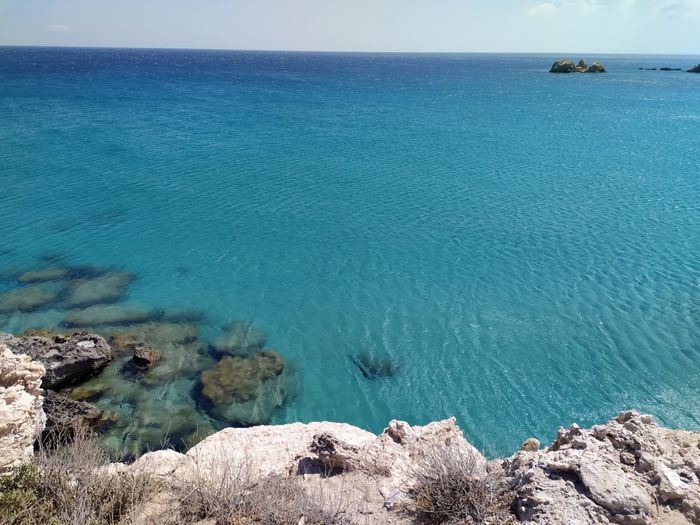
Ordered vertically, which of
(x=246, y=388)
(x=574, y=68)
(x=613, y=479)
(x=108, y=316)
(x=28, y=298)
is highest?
(x=574, y=68)

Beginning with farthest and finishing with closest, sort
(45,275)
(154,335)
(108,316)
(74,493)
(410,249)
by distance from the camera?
(410,249) < (45,275) < (108,316) < (154,335) < (74,493)

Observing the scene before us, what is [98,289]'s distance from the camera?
1927 centimetres

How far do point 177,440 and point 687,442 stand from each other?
37.4ft

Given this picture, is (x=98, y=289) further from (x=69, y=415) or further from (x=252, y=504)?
(x=252, y=504)

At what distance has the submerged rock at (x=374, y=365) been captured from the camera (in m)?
14.8

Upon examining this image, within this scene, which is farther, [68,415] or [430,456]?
→ [68,415]

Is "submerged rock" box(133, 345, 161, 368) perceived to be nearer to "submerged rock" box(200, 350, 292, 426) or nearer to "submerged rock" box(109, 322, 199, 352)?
"submerged rock" box(109, 322, 199, 352)

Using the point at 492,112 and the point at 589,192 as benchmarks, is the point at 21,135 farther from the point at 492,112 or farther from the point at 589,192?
the point at 492,112

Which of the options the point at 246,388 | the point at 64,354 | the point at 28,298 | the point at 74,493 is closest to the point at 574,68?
the point at 246,388

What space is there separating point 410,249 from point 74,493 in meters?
17.5

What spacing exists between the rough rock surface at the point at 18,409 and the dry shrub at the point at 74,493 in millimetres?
1313

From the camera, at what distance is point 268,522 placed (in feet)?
22.3

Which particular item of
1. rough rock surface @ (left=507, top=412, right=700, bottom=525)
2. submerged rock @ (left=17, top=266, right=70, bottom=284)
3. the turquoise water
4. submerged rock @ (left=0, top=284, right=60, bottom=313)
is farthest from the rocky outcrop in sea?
rough rock surface @ (left=507, top=412, right=700, bottom=525)

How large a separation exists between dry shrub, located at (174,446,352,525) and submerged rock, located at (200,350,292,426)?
5.68 meters
